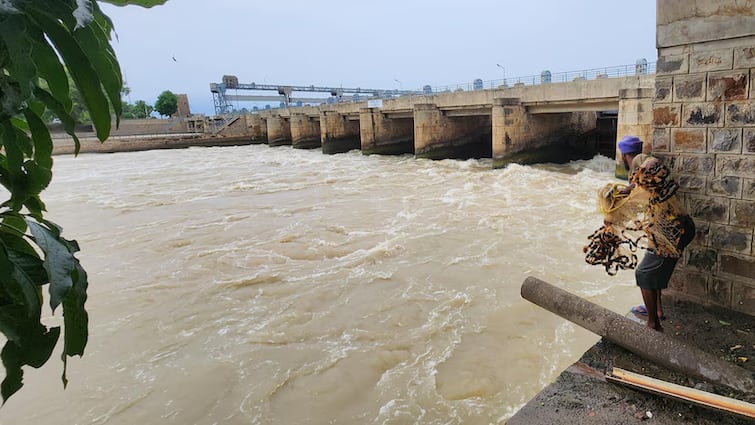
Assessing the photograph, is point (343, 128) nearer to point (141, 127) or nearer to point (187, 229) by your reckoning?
point (187, 229)

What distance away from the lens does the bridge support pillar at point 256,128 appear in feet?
136

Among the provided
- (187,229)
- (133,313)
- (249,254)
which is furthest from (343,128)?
(133,313)

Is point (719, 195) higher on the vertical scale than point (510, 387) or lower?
higher

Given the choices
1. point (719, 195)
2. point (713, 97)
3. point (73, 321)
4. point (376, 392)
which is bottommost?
point (376, 392)

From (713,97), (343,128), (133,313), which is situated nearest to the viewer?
(713,97)

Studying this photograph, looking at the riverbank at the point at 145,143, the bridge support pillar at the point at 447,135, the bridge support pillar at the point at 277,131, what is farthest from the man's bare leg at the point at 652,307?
the riverbank at the point at 145,143

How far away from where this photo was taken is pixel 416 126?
22188 millimetres

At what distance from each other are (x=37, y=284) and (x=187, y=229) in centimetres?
1047

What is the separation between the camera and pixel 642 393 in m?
2.89


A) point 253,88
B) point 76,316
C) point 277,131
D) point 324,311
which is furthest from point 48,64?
point 253,88

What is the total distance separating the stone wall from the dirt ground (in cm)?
33

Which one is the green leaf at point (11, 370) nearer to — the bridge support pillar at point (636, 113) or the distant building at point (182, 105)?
the bridge support pillar at point (636, 113)

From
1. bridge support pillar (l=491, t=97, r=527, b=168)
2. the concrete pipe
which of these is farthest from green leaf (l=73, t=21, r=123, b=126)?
bridge support pillar (l=491, t=97, r=527, b=168)

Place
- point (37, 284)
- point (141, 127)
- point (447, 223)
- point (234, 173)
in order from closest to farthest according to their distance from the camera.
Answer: point (37, 284)
point (447, 223)
point (234, 173)
point (141, 127)
